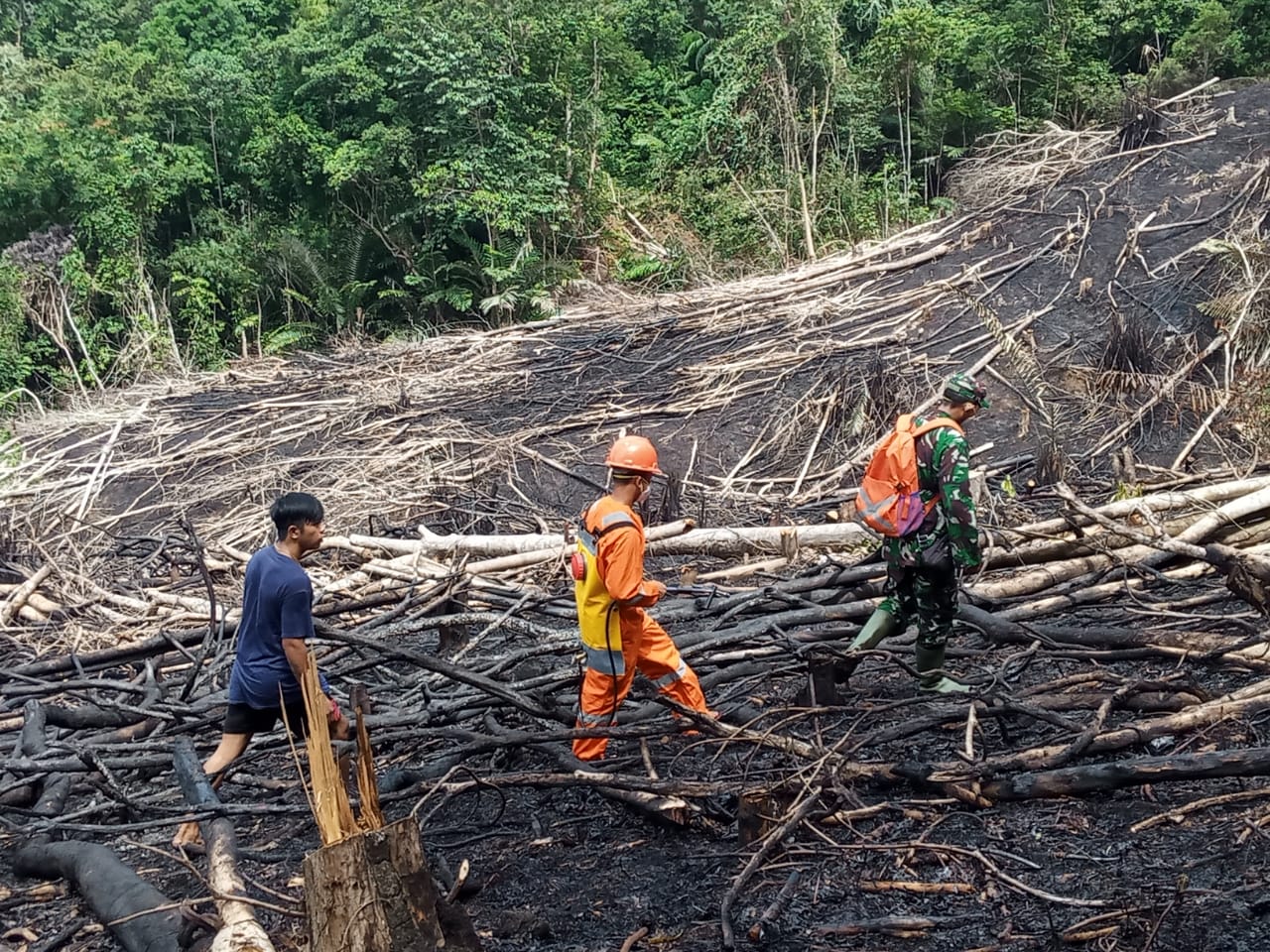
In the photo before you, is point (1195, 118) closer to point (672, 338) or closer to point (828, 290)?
point (828, 290)

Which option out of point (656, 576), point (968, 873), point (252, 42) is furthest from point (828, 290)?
point (252, 42)

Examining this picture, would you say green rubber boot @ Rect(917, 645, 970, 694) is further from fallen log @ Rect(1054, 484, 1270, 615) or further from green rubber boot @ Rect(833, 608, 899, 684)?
fallen log @ Rect(1054, 484, 1270, 615)

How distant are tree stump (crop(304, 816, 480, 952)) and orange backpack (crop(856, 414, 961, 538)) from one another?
286cm

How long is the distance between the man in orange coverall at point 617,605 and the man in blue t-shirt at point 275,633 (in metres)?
1.07

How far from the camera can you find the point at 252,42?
902 inches

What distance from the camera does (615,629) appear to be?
463 centimetres

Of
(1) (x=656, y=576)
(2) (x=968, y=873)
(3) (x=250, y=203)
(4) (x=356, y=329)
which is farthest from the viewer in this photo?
(3) (x=250, y=203)

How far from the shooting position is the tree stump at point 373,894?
288 centimetres

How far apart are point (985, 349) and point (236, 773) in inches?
358

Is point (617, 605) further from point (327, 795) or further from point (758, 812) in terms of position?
point (327, 795)

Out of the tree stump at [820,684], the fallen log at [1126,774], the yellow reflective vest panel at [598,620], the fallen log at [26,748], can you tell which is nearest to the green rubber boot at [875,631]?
the tree stump at [820,684]

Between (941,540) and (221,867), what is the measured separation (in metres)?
3.27

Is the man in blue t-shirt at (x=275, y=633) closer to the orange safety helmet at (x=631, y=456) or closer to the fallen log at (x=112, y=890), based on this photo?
→ the fallen log at (x=112, y=890)

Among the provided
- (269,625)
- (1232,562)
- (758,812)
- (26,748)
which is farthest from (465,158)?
(758,812)
